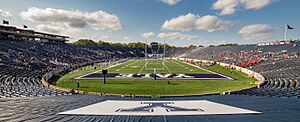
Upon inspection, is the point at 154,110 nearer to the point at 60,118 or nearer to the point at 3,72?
the point at 60,118

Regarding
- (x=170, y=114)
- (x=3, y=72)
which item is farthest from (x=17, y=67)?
(x=170, y=114)

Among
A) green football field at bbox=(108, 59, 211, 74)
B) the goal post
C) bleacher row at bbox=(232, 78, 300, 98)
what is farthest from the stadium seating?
the goal post

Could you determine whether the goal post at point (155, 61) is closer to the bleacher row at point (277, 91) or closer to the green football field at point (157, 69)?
the green football field at point (157, 69)

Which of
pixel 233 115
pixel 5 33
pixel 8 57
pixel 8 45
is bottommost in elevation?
pixel 233 115

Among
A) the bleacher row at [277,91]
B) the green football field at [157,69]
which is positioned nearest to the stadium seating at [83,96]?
the bleacher row at [277,91]

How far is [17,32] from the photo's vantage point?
6950 centimetres

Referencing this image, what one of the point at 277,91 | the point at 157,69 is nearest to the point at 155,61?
the point at 157,69

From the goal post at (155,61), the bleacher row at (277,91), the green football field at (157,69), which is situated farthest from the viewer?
the goal post at (155,61)

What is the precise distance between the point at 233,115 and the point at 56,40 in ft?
320

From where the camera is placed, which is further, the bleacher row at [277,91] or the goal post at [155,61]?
the goal post at [155,61]

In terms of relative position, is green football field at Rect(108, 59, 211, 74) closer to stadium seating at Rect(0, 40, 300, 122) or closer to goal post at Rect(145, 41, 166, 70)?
goal post at Rect(145, 41, 166, 70)

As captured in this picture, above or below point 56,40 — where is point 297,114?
below

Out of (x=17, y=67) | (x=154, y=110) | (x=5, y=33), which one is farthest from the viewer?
(x=5, y=33)

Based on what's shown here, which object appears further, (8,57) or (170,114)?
(8,57)
